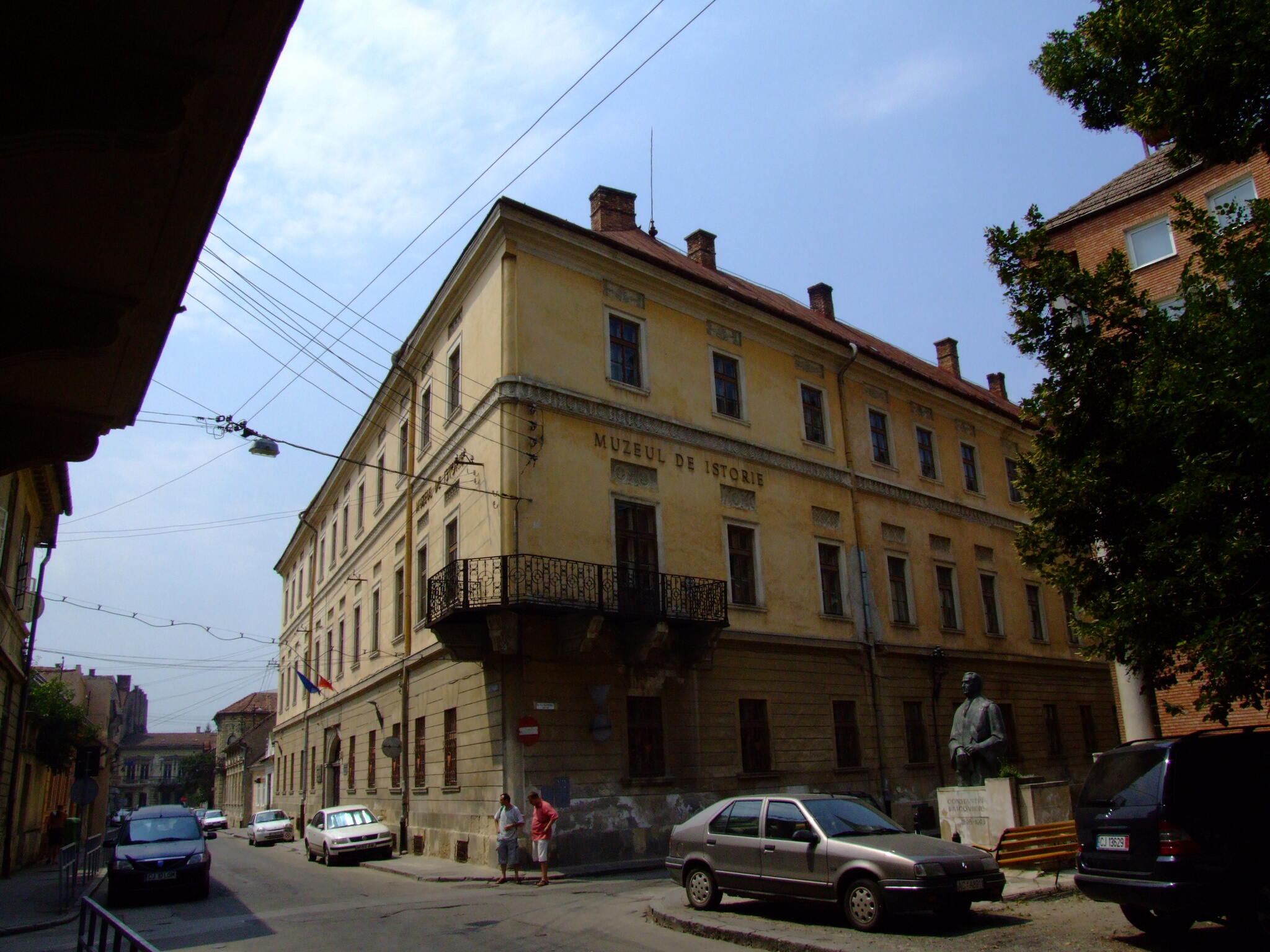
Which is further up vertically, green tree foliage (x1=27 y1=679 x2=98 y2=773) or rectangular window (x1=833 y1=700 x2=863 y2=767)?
green tree foliage (x1=27 y1=679 x2=98 y2=773)

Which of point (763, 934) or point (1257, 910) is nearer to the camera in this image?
point (1257, 910)

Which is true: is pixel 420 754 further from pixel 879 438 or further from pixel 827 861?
pixel 879 438

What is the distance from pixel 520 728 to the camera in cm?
1795

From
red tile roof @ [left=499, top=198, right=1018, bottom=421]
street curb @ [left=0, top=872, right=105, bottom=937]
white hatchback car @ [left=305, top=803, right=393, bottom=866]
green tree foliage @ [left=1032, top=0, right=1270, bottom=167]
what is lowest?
street curb @ [left=0, top=872, right=105, bottom=937]

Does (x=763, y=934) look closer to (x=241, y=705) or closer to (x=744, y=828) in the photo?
(x=744, y=828)

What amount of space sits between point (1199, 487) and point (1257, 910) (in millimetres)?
3870

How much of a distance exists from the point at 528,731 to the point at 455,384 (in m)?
9.52

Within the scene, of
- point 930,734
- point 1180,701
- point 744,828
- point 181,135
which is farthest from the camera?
point 930,734

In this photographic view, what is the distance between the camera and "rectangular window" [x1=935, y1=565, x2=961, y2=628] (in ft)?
92.8

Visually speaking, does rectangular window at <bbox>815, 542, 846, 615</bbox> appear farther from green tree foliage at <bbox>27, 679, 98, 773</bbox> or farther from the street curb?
green tree foliage at <bbox>27, 679, 98, 773</bbox>

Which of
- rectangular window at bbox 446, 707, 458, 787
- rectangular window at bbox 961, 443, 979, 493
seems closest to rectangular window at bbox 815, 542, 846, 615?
rectangular window at bbox 961, 443, 979, 493

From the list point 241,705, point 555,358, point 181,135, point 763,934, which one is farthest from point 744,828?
point 241,705

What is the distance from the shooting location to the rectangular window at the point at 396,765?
25.5 m

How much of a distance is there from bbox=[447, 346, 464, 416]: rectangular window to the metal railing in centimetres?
1574
